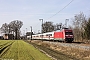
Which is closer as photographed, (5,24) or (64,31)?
(64,31)

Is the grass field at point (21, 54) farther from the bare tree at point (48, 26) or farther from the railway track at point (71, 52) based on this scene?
the bare tree at point (48, 26)

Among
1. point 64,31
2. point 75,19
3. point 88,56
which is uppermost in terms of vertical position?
point 75,19

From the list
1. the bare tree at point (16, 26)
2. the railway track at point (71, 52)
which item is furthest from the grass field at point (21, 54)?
the bare tree at point (16, 26)

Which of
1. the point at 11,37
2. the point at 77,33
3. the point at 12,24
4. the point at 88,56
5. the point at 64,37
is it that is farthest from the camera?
the point at 12,24

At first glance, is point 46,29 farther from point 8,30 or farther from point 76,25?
point 76,25

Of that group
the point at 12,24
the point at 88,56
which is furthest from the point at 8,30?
the point at 88,56

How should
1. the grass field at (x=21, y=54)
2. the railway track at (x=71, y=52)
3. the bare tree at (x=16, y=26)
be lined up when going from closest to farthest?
the grass field at (x=21, y=54) → the railway track at (x=71, y=52) → the bare tree at (x=16, y=26)

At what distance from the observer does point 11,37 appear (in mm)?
160625

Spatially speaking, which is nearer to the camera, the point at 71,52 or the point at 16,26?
the point at 71,52

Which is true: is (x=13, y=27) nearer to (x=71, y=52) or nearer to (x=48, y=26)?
(x=48, y=26)

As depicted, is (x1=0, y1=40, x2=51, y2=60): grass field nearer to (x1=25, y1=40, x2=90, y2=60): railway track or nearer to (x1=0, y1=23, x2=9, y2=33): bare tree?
(x1=25, y1=40, x2=90, y2=60): railway track

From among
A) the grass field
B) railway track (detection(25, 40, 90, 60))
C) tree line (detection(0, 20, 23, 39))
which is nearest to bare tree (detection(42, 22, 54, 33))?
tree line (detection(0, 20, 23, 39))

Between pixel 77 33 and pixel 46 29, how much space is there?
78.9m

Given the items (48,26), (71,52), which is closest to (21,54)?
(71,52)
